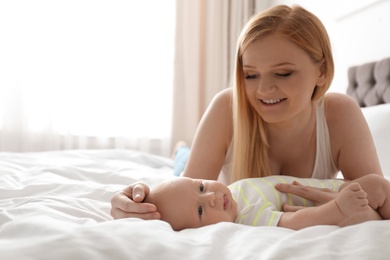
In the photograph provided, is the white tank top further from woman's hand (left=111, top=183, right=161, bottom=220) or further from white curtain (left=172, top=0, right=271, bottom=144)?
white curtain (left=172, top=0, right=271, bottom=144)

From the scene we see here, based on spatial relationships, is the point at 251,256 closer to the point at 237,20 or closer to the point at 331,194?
the point at 331,194

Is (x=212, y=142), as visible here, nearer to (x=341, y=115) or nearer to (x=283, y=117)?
(x=283, y=117)

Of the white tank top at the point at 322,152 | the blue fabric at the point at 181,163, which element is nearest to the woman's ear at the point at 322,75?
the white tank top at the point at 322,152

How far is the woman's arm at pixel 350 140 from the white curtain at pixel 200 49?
257cm

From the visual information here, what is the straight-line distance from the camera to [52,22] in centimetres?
→ 389

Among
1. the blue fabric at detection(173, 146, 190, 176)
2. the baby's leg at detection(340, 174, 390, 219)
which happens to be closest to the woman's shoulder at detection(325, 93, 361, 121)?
the baby's leg at detection(340, 174, 390, 219)

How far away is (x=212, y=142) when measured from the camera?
65.5 inches

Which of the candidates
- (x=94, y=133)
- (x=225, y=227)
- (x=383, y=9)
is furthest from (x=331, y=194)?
(x=94, y=133)

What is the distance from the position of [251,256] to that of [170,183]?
50cm

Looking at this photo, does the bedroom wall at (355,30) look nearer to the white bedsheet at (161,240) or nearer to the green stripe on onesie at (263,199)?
the green stripe on onesie at (263,199)

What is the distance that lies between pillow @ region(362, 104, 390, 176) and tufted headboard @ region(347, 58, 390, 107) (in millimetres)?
363

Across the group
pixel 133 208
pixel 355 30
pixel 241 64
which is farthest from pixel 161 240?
pixel 355 30

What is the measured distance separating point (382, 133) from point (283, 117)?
651 mm

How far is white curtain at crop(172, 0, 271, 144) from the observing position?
420 centimetres
